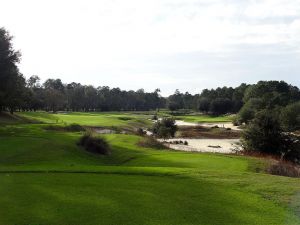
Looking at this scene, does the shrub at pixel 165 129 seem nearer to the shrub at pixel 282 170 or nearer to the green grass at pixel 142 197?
the shrub at pixel 282 170

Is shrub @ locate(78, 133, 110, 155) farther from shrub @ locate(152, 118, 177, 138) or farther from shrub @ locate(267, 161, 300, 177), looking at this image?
shrub @ locate(152, 118, 177, 138)

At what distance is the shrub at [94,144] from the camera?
122 ft

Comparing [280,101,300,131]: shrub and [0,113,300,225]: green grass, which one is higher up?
[280,101,300,131]: shrub

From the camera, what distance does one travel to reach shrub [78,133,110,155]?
37.1 m

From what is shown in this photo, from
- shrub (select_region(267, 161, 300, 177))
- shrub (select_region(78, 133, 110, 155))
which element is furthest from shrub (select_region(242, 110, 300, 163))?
shrub (select_region(78, 133, 110, 155))

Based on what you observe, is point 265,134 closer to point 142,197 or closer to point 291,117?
point 142,197

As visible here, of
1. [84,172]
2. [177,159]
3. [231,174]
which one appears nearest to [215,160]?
[177,159]

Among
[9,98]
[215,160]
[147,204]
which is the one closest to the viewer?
[147,204]

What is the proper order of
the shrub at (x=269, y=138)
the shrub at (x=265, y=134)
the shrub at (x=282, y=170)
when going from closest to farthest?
1. the shrub at (x=282, y=170)
2. the shrub at (x=269, y=138)
3. the shrub at (x=265, y=134)

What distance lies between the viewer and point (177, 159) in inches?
1318

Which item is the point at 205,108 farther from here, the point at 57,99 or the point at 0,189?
the point at 0,189

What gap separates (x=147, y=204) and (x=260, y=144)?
31760mm

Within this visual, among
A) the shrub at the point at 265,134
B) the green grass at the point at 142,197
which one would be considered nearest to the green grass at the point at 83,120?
the shrub at the point at 265,134

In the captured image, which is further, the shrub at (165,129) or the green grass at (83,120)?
the green grass at (83,120)
